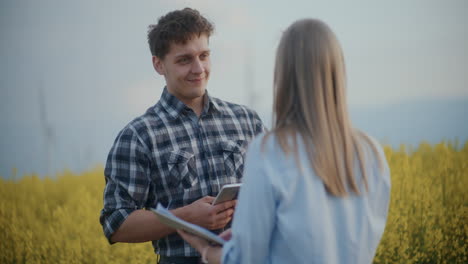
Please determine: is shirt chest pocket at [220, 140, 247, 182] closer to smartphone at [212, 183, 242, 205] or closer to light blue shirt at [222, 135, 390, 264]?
smartphone at [212, 183, 242, 205]

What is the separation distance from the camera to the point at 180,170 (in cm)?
200

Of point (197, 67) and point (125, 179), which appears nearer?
point (125, 179)

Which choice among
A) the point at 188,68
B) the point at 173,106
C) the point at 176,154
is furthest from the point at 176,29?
the point at 176,154

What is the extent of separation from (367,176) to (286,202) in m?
0.29

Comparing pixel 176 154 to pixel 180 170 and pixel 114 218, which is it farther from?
pixel 114 218

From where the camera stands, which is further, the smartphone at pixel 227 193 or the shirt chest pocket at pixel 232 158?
the shirt chest pocket at pixel 232 158

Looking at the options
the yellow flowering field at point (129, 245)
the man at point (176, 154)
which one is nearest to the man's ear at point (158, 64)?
the man at point (176, 154)

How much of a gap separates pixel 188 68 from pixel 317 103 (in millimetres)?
938

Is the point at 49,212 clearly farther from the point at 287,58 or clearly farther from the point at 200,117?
the point at 287,58

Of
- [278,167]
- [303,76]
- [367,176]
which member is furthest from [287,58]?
[367,176]

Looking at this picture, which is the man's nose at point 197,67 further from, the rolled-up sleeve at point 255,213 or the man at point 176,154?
the rolled-up sleeve at point 255,213

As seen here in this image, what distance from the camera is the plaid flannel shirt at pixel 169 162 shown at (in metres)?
1.96

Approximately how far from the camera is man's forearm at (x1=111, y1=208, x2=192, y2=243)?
194 cm

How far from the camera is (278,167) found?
1.25 meters
